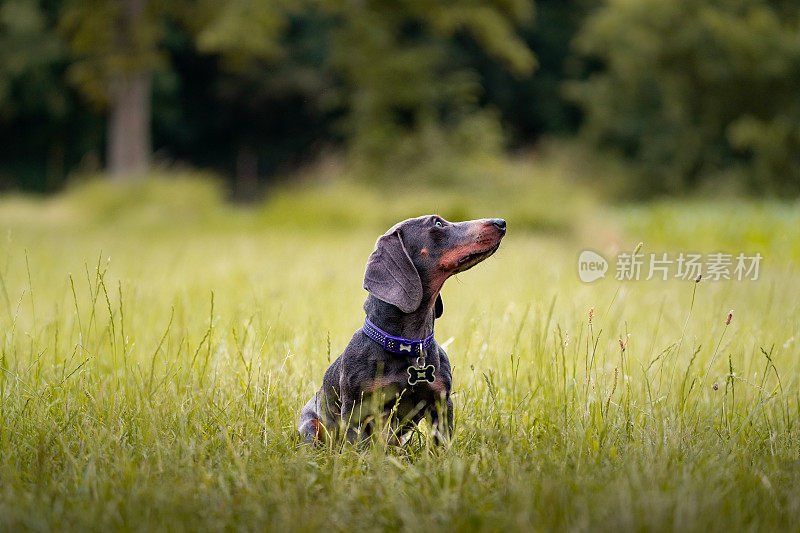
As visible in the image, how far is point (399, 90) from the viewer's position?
1588cm

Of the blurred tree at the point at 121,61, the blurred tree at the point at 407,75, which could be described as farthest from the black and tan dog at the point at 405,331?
the blurred tree at the point at 121,61

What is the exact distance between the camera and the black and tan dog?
228 cm

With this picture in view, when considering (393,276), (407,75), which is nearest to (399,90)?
(407,75)

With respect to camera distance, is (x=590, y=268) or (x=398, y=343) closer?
(x=398, y=343)

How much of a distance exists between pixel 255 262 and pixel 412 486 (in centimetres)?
547

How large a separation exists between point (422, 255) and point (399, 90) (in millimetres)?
14080

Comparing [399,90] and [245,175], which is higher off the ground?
[399,90]

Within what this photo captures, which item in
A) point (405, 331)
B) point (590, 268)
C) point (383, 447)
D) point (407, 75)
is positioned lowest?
point (383, 447)

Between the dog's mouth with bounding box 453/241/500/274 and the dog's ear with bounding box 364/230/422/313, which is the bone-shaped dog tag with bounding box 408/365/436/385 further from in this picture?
the dog's mouth with bounding box 453/241/500/274

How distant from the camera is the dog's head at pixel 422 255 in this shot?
7.39 ft

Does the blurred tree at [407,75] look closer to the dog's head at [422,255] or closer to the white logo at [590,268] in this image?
the white logo at [590,268]

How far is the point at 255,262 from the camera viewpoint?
24.0ft

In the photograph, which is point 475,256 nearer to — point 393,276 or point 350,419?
point 393,276

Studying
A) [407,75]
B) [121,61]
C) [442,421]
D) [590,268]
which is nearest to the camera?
[442,421]
